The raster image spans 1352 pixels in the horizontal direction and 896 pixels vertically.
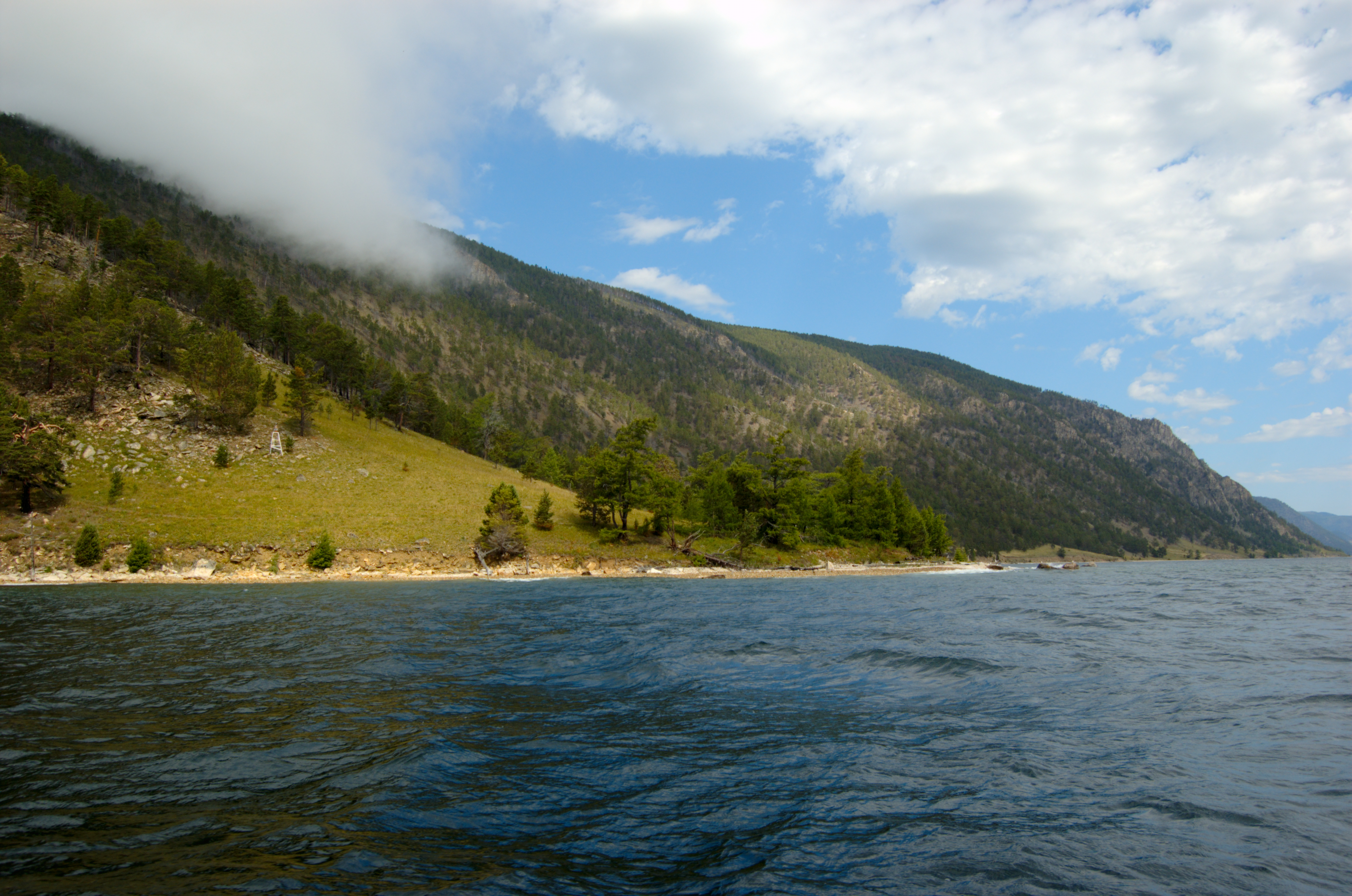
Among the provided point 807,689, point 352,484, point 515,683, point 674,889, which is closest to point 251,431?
point 352,484

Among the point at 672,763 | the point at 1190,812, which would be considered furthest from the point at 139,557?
the point at 1190,812

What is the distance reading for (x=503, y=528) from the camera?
66.4 m

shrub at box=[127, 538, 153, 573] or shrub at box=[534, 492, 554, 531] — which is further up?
shrub at box=[534, 492, 554, 531]

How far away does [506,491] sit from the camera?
68.9 m

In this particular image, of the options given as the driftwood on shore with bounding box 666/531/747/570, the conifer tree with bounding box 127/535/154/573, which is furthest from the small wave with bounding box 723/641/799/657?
the conifer tree with bounding box 127/535/154/573

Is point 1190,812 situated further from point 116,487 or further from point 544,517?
point 116,487

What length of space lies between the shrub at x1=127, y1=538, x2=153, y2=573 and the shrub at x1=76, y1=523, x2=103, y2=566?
80.4 inches

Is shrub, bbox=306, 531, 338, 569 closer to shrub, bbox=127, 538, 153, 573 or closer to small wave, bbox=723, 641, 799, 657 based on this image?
shrub, bbox=127, 538, 153, 573

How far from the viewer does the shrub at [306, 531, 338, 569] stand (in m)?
56.4

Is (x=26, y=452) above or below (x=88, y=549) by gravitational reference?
above

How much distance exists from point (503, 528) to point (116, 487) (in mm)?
36287

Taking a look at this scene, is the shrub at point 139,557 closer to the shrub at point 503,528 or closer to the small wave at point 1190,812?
the shrub at point 503,528

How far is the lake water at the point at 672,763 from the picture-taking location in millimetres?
7012

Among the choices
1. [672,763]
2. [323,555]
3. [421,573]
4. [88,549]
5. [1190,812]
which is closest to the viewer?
[1190,812]
